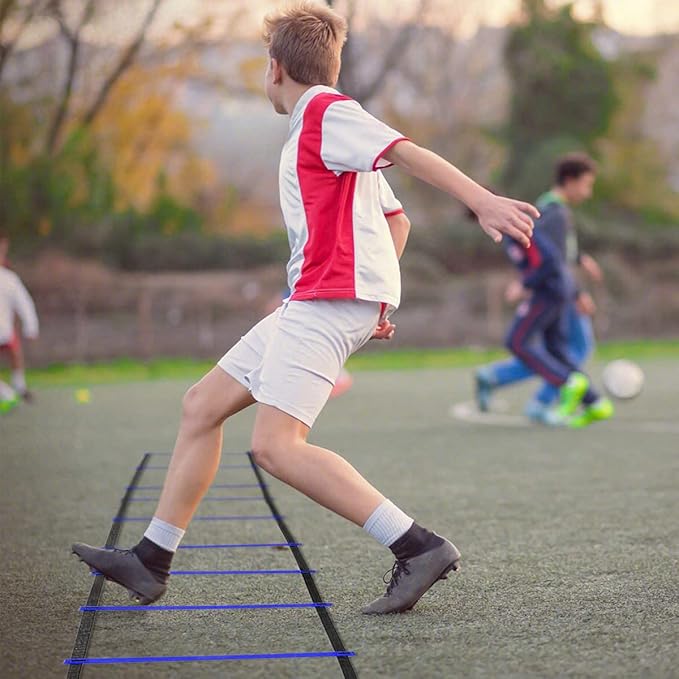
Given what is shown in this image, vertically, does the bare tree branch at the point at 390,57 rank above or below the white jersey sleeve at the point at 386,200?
below

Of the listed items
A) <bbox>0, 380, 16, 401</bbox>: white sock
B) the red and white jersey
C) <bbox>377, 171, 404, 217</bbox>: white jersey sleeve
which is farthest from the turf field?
<bbox>0, 380, 16, 401</bbox>: white sock

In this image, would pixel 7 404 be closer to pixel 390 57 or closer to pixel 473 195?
pixel 473 195

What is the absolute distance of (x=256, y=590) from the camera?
4160mm

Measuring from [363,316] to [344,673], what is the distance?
3.75ft

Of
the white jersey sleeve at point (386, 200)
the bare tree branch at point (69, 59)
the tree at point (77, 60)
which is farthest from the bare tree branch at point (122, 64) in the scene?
the white jersey sleeve at point (386, 200)

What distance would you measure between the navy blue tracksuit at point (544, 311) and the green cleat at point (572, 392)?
52 mm

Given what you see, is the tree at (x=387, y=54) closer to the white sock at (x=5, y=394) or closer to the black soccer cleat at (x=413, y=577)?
the white sock at (x=5, y=394)

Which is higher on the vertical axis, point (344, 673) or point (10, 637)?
point (344, 673)

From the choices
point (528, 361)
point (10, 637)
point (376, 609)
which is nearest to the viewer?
point (10, 637)

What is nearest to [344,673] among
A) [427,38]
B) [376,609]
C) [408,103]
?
[376,609]

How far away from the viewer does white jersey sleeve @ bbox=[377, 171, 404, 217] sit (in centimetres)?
401

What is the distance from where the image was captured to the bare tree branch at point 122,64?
92.9 feet

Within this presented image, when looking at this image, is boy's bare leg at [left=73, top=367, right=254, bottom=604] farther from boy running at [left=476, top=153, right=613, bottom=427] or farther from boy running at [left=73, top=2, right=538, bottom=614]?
boy running at [left=476, top=153, right=613, bottom=427]

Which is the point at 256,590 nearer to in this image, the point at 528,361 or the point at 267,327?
the point at 267,327
